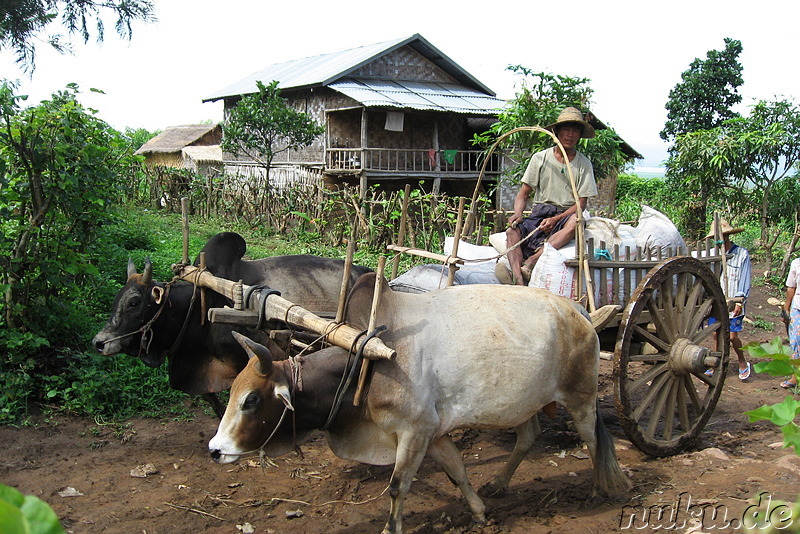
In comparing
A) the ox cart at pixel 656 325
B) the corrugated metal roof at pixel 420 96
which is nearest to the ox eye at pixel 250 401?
the ox cart at pixel 656 325

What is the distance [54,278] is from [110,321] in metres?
1.23

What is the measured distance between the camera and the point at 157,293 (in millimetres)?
4719

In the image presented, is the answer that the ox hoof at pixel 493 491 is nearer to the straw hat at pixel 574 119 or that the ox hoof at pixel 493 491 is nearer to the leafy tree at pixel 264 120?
the straw hat at pixel 574 119

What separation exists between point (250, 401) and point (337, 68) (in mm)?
19849

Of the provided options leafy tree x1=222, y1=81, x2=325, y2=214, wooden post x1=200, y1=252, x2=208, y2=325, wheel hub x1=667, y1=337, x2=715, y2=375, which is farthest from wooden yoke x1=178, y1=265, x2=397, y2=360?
leafy tree x1=222, y1=81, x2=325, y2=214

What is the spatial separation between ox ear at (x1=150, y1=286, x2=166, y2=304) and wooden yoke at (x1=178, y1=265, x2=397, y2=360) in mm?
321

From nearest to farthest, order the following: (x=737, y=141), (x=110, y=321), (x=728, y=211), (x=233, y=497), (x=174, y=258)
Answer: (x=233, y=497)
(x=110, y=321)
(x=174, y=258)
(x=737, y=141)
(x=728, y=211)

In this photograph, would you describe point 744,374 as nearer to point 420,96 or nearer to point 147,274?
point 147,274

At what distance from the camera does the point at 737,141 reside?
12.6 m

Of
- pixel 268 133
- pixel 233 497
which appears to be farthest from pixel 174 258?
pixel 268 133

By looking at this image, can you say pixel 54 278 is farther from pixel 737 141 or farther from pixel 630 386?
pixel 737 141

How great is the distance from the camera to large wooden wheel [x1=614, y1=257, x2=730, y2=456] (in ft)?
14.6

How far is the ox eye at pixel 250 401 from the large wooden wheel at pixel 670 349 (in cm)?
Result: 242

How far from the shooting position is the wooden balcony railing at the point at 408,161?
2020cm
